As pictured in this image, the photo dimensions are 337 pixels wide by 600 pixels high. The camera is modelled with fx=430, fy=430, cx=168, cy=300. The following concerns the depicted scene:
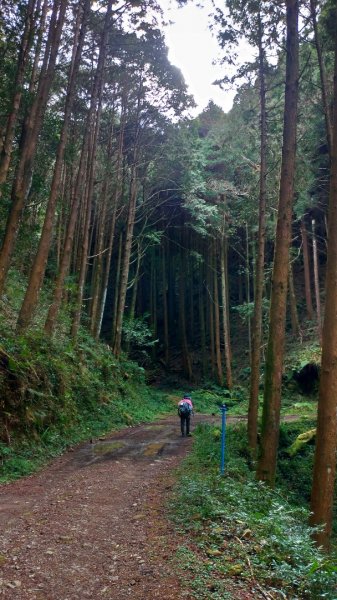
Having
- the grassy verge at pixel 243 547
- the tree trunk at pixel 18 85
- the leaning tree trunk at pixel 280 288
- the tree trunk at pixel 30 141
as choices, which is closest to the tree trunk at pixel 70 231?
the tree trunk at pixel 30 141

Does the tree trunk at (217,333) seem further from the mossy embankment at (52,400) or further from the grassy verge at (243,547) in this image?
the grassy verge at (243,547)

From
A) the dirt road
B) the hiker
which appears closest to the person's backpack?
the hiker

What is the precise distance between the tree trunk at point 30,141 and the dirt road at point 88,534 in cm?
561

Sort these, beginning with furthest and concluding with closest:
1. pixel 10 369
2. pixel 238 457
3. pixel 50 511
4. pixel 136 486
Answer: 1. pixel 238 457
2. pixel 10 369
3. pixel 136 486
4. pixel 50 511

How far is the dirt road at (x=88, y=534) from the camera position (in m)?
3.88

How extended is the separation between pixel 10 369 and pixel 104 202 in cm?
1233

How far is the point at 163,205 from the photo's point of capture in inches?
1108

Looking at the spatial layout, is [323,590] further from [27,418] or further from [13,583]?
[27,418]

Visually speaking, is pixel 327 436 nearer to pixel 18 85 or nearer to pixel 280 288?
pixel 280 288

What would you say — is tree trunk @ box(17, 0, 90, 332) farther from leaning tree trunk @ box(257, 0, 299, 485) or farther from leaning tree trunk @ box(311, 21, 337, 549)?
leaning tree trunk @ box(311, 21, 337, 549)

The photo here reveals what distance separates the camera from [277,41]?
38.2ft

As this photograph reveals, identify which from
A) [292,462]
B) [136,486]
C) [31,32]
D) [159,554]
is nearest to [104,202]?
[31,32]

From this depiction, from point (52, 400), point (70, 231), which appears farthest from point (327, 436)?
point (70, 231)

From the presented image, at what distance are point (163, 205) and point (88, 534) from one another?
24655 millimetres
